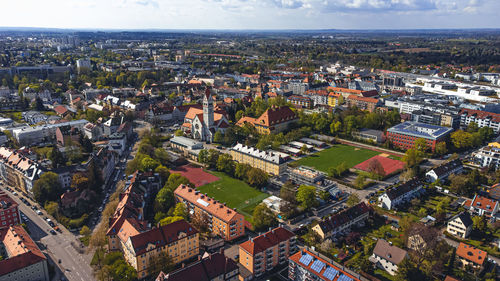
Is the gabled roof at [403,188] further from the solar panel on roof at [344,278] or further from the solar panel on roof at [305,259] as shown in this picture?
the solar panel on roof at [344,278]

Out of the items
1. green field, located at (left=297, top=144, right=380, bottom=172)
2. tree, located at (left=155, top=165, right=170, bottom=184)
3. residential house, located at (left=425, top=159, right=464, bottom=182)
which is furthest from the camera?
green field, located at (left=297, top=144, right=380, bottom=172)

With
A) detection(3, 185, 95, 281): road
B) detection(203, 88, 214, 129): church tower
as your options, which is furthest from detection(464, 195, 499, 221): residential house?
detection(203, 88, 214, 129): church tower

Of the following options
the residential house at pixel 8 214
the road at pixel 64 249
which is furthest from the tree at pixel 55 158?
the residential house at pixel 8 214

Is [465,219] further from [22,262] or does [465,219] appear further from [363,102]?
[363,102]

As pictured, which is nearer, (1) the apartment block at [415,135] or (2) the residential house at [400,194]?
(2) the residential house at [400,194]

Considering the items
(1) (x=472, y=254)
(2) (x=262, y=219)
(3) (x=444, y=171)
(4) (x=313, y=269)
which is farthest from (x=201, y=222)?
(3) (x=444, y=171)

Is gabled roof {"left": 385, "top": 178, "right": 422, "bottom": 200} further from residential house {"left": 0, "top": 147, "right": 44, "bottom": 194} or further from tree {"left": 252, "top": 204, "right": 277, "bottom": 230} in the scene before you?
residential house {"left": 0, "top": 147, "right": 44, "bottom": 194}
